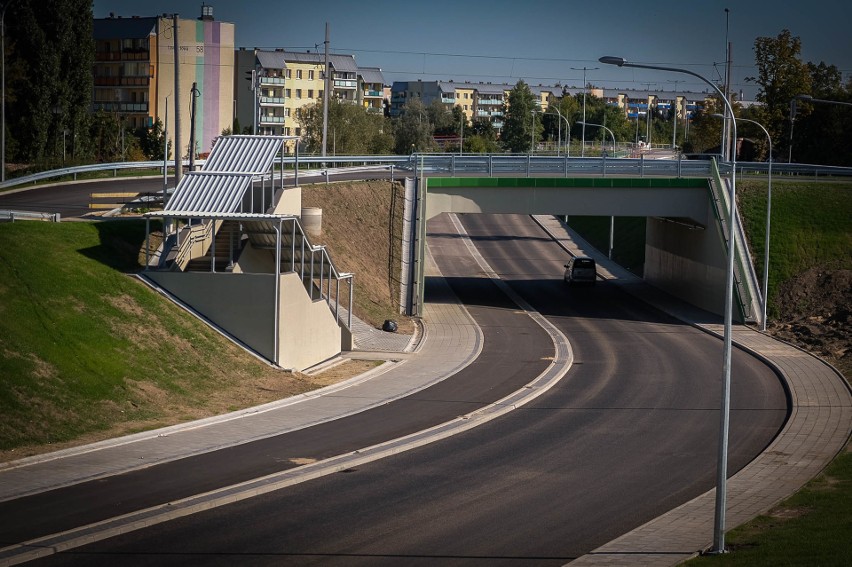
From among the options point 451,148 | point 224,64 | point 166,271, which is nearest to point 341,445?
point 166,271

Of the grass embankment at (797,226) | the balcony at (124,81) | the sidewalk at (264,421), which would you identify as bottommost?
the sidewalk at (264,421)

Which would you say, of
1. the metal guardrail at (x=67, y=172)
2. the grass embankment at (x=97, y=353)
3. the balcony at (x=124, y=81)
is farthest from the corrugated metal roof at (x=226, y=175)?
the balcony at (x=124, y=81)

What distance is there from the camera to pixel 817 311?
4172 cm

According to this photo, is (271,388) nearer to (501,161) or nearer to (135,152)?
(501,161)

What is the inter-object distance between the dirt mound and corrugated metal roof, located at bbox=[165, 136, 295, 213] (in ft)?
66.6

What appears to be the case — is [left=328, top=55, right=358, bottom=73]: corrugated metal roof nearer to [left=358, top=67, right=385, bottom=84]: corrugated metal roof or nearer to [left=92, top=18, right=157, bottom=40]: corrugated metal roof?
[left=358, top=67, right=385, bottom=84]: corrugated metal roof

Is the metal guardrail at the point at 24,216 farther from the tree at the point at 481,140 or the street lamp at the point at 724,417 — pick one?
the tree at the point at 481,140

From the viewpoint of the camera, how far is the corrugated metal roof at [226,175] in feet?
97.0

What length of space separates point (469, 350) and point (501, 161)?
44.5 ft

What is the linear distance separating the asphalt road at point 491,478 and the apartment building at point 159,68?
57.5 meters

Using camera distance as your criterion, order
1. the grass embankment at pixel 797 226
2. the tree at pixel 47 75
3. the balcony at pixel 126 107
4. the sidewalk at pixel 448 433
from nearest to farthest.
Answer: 1. the sidewalk at pixel 448 433
2. the grass embankment at pixel 797 226
3. the tree at pixel 47 75
4. the balcony at pixel 126 107

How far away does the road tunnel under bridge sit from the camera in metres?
45.7

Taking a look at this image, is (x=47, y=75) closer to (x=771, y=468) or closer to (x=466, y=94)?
(x=771, y=468)

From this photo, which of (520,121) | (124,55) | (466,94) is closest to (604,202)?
(124,55)
